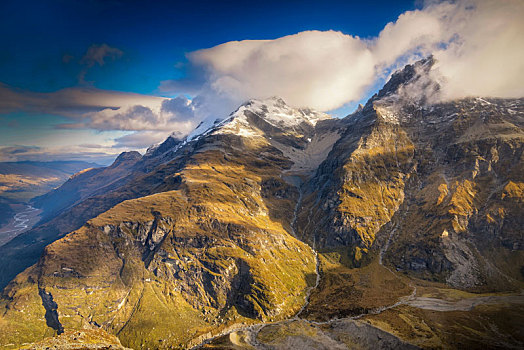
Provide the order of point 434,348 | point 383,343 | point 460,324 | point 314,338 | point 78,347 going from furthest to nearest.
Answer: point 314,338 → point 460,324 → point 383,343 → point 434,348 → point 78,347

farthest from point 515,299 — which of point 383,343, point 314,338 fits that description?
point 314,338

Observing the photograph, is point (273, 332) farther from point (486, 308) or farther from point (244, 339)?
point (486, 308)

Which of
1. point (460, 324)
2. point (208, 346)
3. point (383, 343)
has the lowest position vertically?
point (208, 346)

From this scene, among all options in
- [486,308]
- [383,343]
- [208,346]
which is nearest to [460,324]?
[486,308]

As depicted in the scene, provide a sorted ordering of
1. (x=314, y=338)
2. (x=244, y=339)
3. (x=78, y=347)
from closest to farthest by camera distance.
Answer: (x=78, y=347) → (x=314, y=338) → (x=244, y=339)

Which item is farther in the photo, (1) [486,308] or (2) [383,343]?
(1) [486,308]

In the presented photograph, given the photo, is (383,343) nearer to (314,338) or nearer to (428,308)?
(314,338)

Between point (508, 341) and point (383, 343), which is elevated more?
point (508, 341)

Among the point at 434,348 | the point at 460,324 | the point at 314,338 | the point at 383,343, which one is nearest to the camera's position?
the point at 434,348

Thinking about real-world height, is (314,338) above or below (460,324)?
below
